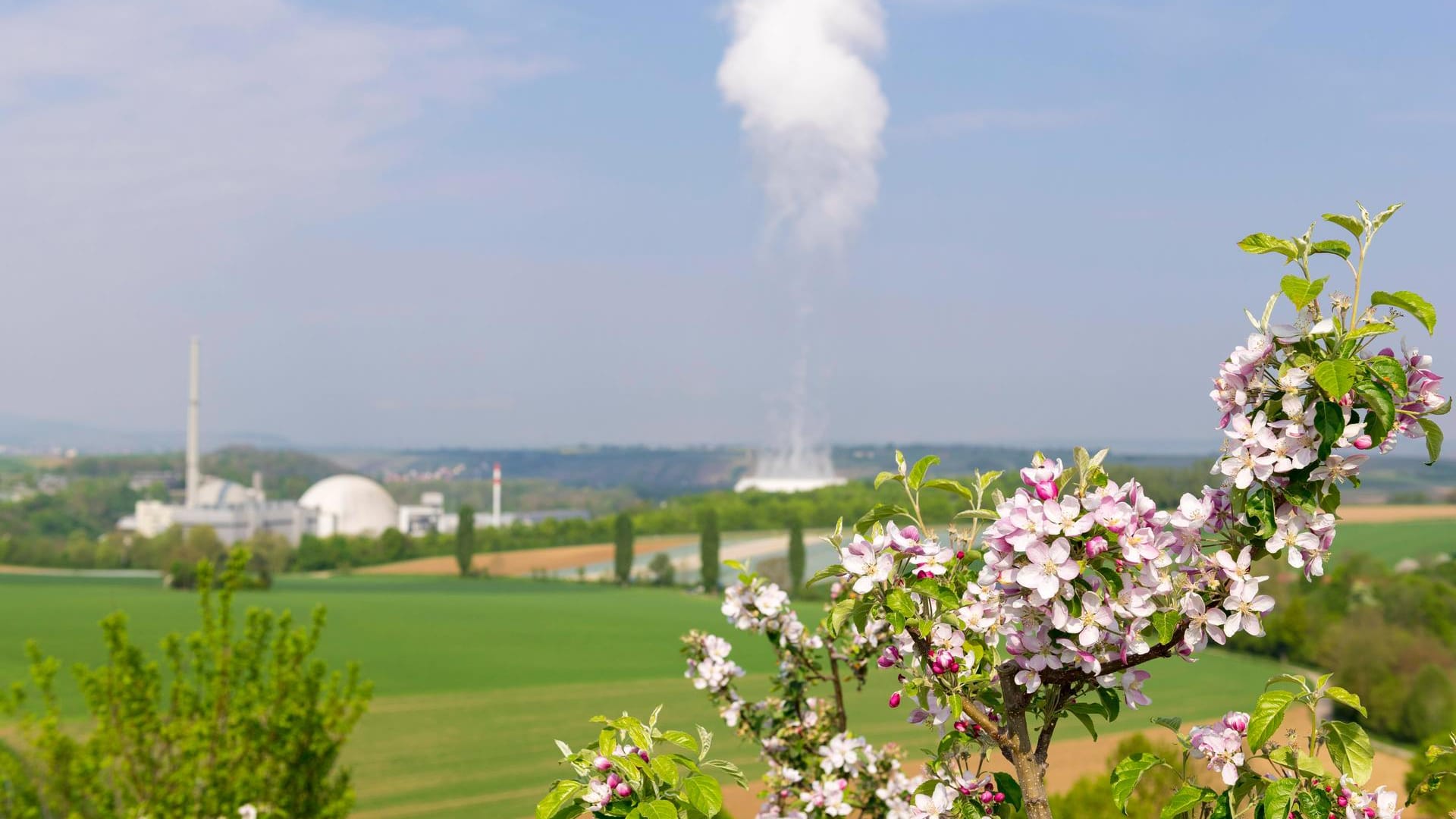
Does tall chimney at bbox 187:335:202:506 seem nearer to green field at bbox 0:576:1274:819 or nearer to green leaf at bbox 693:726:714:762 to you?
green field at bbox 0:576:1274:819

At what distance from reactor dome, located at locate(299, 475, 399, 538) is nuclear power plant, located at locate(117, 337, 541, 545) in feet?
0.20

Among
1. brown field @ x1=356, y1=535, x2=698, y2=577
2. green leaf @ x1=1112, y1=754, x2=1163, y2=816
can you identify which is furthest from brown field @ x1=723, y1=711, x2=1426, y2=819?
brown field @ x1=356, y1=535, x2=698, y2=577

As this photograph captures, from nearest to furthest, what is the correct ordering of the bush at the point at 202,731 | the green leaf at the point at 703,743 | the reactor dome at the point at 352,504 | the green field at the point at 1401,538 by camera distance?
1. the green leaf at the point at 703,743
2. the bush at the point at 202,731
3. the green field at the point at 1401,538
4. the reactor dome at the point at 352,504

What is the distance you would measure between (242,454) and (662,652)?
92.4m

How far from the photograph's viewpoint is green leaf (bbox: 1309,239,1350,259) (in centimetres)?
202

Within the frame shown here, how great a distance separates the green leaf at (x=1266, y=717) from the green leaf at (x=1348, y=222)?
84cm

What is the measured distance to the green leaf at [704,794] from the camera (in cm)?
201

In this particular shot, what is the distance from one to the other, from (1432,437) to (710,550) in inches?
1899

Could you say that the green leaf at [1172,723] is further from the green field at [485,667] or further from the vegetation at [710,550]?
the vegetation at [710,550]

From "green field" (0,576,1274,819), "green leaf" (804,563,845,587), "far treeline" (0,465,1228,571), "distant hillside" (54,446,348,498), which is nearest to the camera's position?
"green leaf" (804,563,845,587)

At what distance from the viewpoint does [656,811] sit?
200 centimetres

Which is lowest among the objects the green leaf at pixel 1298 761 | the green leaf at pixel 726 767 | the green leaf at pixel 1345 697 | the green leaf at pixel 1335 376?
the green leaf at pixel 726 767

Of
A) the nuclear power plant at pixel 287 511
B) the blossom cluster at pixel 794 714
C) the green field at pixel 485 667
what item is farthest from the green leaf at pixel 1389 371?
the nuclear power plant at pixel 287 511

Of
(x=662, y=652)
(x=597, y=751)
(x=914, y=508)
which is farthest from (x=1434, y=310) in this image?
(x=662, y=652)
